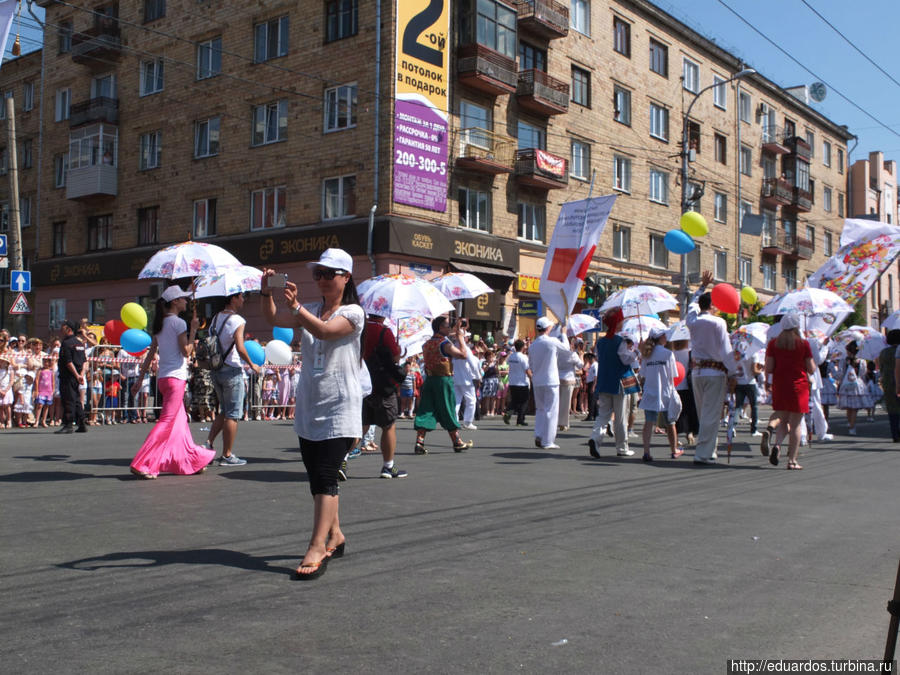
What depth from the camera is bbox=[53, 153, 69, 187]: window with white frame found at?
3619cm

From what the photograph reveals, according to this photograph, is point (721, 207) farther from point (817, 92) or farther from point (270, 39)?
point (270, 39)

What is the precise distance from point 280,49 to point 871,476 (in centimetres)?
2417

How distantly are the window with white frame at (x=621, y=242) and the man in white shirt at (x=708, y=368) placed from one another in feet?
82.1

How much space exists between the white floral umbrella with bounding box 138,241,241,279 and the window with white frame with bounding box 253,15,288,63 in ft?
63.5

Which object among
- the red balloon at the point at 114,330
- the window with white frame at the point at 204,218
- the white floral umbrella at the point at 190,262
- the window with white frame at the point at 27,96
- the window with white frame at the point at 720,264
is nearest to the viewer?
the white floral umbrella at the point at 190,262

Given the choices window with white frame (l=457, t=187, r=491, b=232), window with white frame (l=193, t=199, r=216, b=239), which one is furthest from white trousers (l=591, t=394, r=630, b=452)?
window with white frame (l=193, t=199, r=216, b=239)

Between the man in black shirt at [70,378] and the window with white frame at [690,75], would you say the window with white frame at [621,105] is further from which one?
the man in black shirt at [70,378]

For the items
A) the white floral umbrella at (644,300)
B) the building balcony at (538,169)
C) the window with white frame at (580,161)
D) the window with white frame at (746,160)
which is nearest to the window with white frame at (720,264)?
the window with white frame at (746,160)

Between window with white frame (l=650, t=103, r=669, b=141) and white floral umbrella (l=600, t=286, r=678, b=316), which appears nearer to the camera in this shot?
white floral umbrella (l=600, t=286, r=678, b=316)

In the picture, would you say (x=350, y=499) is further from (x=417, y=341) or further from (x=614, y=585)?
(x=417, y=341)

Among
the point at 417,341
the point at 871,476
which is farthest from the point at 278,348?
the point at 871,476

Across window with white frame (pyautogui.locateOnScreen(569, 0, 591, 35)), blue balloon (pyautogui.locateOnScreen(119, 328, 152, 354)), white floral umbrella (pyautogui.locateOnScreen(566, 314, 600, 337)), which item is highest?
window with white frame (pyautogui.locateOnScreen(569, 0, 591, 35))

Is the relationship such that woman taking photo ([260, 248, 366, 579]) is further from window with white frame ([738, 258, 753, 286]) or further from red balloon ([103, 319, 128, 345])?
window with white frame ([738, 258, 753, 286])

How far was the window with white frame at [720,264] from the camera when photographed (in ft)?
141
